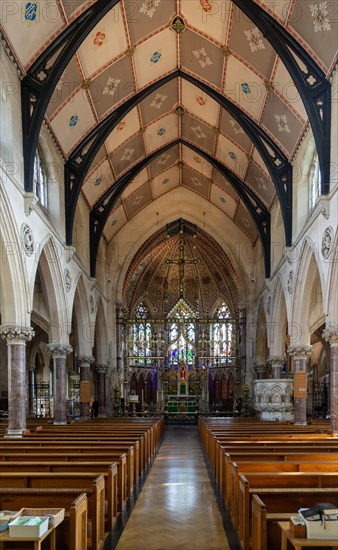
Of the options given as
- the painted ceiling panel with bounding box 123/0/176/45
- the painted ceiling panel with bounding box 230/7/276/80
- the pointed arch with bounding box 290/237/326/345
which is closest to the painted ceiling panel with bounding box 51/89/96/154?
the painted ceiling panel with bounding box 123/0/176/45

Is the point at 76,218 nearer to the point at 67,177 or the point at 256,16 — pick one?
the point at 67,177

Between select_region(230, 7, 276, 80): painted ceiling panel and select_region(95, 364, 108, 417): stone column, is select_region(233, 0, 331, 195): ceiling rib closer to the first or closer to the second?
select_region(230, 7, 276, 80): painted ceiling panel

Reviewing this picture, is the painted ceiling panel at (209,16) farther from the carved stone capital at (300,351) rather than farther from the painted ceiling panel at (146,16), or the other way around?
the carved stone capital at (300,351)

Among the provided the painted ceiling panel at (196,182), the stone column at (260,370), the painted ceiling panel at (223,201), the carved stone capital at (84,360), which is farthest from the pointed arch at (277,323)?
the carved stone capital at (84,360)

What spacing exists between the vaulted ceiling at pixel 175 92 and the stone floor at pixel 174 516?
Result: 10.4 m

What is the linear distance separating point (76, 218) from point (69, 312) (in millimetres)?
5988

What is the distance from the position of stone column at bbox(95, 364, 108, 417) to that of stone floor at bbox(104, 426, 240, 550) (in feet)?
66.2

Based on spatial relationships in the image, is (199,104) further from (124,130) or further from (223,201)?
(223,201)

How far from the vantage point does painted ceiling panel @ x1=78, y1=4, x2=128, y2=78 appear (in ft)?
68.2

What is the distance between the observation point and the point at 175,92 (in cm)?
2825

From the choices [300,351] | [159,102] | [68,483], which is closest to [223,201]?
[159,102]

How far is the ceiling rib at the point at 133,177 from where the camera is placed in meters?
32.4

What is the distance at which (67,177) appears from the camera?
2631cm

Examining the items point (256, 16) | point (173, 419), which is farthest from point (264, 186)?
point (173, 419)
